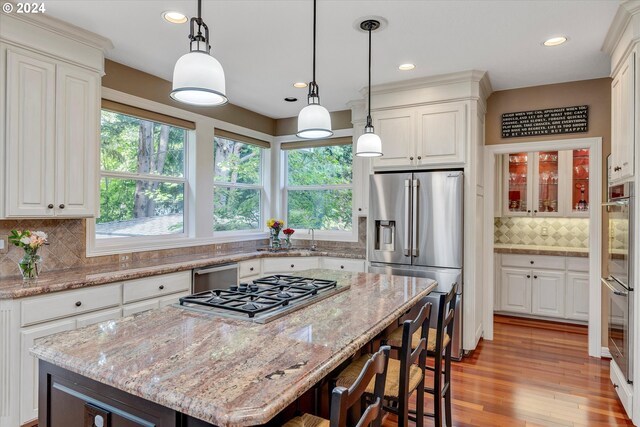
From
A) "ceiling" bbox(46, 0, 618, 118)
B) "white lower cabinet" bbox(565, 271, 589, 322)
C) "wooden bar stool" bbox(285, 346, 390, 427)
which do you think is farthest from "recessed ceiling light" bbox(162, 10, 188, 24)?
"white lower cabinet" bbox(565, 271, 589, 322)

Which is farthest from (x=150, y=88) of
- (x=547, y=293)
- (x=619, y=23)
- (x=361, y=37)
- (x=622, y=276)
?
(x=547, y=293)

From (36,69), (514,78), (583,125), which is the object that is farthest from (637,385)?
(36,69)

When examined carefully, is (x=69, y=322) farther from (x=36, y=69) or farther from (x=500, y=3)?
(x=500, y=3)

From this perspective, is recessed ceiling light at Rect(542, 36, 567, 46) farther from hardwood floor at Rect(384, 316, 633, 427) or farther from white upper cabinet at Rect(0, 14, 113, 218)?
white upper cabinet at Rect(0, 14, 113, 218)

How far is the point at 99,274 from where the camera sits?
2834 mm

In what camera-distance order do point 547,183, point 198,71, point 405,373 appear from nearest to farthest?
point 198,71 → point 405,373 → point 547,183

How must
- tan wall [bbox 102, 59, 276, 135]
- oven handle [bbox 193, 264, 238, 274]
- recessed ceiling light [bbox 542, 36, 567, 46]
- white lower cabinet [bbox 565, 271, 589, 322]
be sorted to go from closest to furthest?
recessed ceiling light [bbox 542, 36, 567, 46]
tan wall [bbox 102, 59, 276, 135]
oven handle [bbox 193, 264, 238, 274]
white lower cabinet [bbox 565, 271, 589, 322]

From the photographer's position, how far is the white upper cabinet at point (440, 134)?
3.66m

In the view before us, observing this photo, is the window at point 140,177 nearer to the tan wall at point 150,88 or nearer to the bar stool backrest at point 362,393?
the tan wall at point 150,88

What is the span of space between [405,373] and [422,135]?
273cm

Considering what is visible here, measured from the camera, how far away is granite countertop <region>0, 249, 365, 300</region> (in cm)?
237

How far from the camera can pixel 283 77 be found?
3.80m

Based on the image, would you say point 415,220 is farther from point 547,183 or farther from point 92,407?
point 92,407

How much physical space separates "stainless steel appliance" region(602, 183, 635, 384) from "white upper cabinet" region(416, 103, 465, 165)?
4.20ft
